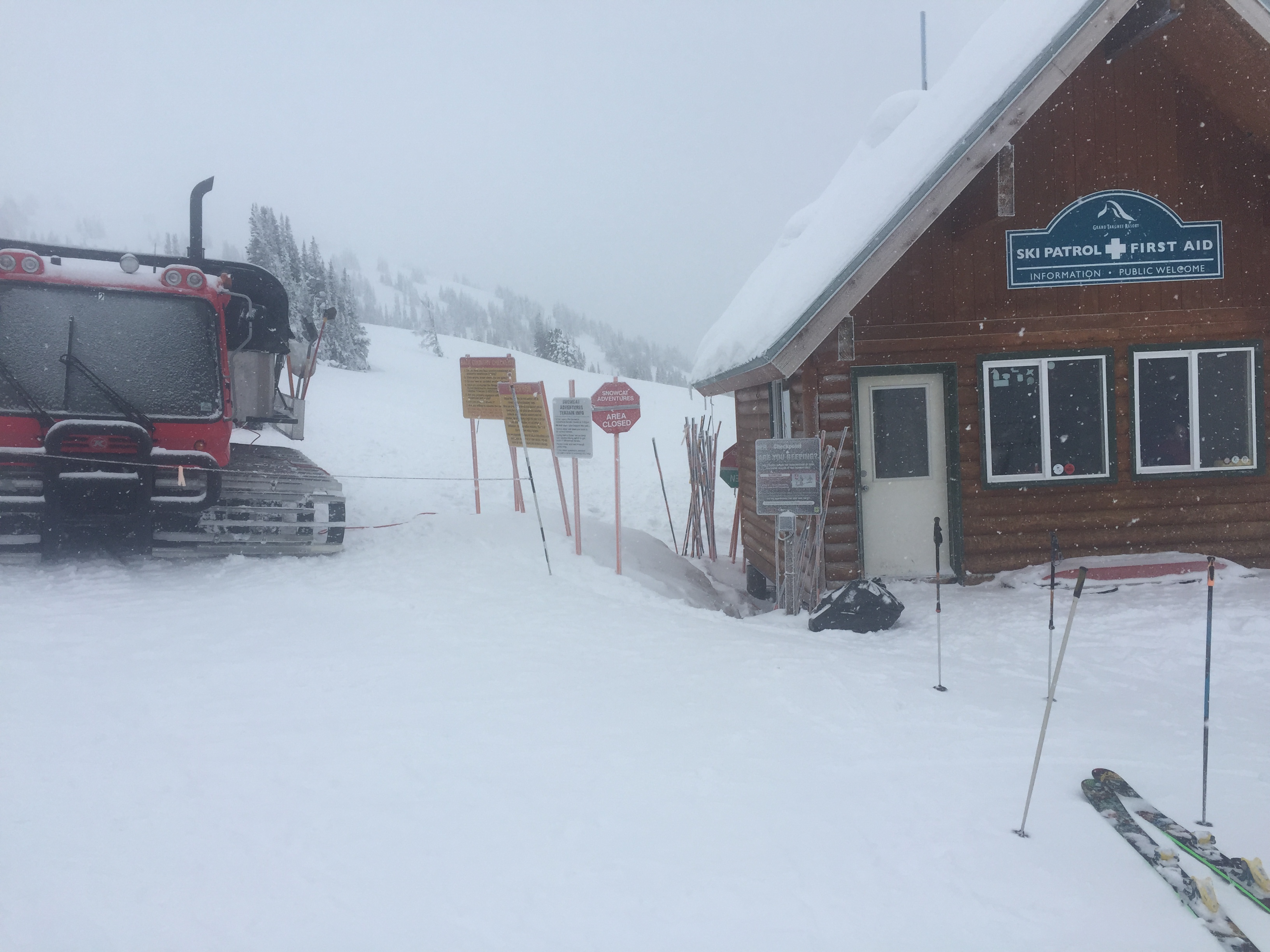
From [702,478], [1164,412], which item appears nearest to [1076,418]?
[1164,412]

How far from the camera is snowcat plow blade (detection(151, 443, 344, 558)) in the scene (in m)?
7.97

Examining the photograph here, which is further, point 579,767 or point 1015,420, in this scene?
point 1015,420

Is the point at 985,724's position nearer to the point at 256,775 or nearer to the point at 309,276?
the point at 256,775

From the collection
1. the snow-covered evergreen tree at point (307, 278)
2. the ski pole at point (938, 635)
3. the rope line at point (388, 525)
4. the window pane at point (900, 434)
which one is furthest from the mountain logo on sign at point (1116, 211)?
the snow-covered evergreen tree at point (307, 278)

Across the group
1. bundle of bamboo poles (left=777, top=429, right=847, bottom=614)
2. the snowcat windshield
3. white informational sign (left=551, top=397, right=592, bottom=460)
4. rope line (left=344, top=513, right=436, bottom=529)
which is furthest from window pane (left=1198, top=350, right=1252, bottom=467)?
the snowcat windshield

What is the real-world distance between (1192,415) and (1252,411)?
0.65 meters

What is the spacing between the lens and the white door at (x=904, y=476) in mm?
8484

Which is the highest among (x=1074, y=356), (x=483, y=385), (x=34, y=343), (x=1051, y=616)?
(x=34, y=343)

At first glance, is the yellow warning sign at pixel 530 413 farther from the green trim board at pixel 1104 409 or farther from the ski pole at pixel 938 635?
the ski pole at pixel 938 635

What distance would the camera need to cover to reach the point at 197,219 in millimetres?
8828

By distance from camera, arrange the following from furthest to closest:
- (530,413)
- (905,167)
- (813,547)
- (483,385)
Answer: (483,385), (530,413), (905,167), (813,547)

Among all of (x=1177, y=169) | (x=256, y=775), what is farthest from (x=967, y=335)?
(x=256, y=775)

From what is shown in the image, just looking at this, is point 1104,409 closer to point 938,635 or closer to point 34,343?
point 938,635

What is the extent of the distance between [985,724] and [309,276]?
164 feet
